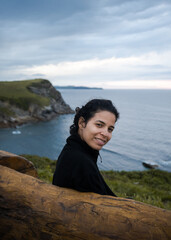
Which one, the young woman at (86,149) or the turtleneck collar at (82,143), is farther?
the turtleneck collar at (82,143)

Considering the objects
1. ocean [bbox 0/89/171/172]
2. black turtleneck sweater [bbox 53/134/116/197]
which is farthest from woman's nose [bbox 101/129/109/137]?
ocean [bbox 0/89/171/172]

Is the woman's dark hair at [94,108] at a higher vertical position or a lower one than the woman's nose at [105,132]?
higher

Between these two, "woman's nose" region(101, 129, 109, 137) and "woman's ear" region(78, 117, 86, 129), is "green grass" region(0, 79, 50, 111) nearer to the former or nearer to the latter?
"woman's ear" region(78, 117, 86, 129)

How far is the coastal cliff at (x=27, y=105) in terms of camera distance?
61250 mm

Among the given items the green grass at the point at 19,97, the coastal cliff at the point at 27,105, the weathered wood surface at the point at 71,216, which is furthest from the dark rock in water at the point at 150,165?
the green grass at the point at 19,97

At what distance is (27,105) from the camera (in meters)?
69.4

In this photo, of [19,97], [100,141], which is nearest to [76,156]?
[100,141]

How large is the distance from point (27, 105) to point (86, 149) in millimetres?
69937

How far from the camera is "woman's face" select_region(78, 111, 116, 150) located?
2746mm

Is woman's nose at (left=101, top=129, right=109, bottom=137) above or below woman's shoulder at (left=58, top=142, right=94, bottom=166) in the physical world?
above

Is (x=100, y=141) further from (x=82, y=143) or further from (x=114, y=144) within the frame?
(x=114, y=144)

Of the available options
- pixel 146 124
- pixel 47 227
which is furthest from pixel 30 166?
pixel 146 124

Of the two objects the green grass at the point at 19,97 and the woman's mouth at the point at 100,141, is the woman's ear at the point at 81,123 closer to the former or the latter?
the woman's mouth at the point at 100,141

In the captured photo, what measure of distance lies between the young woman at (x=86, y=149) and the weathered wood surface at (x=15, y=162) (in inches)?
48.5
